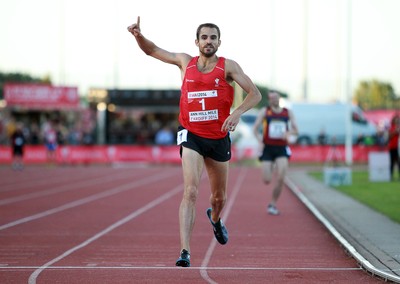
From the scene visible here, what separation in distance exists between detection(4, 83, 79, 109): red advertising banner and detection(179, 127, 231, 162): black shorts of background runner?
39.8 m

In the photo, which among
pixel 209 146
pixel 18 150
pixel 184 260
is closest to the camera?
pixel 184 260

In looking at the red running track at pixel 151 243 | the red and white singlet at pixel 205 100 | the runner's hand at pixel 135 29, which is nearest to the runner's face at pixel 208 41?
the red and white singlet at pixel 205 100

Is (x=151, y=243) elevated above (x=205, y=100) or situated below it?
below

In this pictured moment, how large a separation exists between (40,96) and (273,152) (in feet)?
113

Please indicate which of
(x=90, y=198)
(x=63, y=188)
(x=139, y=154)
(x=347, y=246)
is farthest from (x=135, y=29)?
(x=139, y=154)

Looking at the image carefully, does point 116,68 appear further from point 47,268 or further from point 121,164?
point 47,268

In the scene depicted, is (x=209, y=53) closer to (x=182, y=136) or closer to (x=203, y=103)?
(x=203, y=103)

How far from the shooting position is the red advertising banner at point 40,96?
47.6 metres

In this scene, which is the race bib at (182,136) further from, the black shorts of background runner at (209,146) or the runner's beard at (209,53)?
A: the runner's beard at (209,53)

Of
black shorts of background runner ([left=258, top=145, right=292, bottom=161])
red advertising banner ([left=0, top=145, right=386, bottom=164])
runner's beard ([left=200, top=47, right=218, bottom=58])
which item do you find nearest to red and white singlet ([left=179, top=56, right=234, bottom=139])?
runner's beard ([left=200, top=47, right=218, bottom=58])

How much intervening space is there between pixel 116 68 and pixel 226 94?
46.9 m

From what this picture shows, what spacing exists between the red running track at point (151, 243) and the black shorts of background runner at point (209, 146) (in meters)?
1.14

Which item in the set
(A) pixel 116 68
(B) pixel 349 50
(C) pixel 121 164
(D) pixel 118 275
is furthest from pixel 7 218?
(A) pixel 116 68

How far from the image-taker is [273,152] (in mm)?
14992
